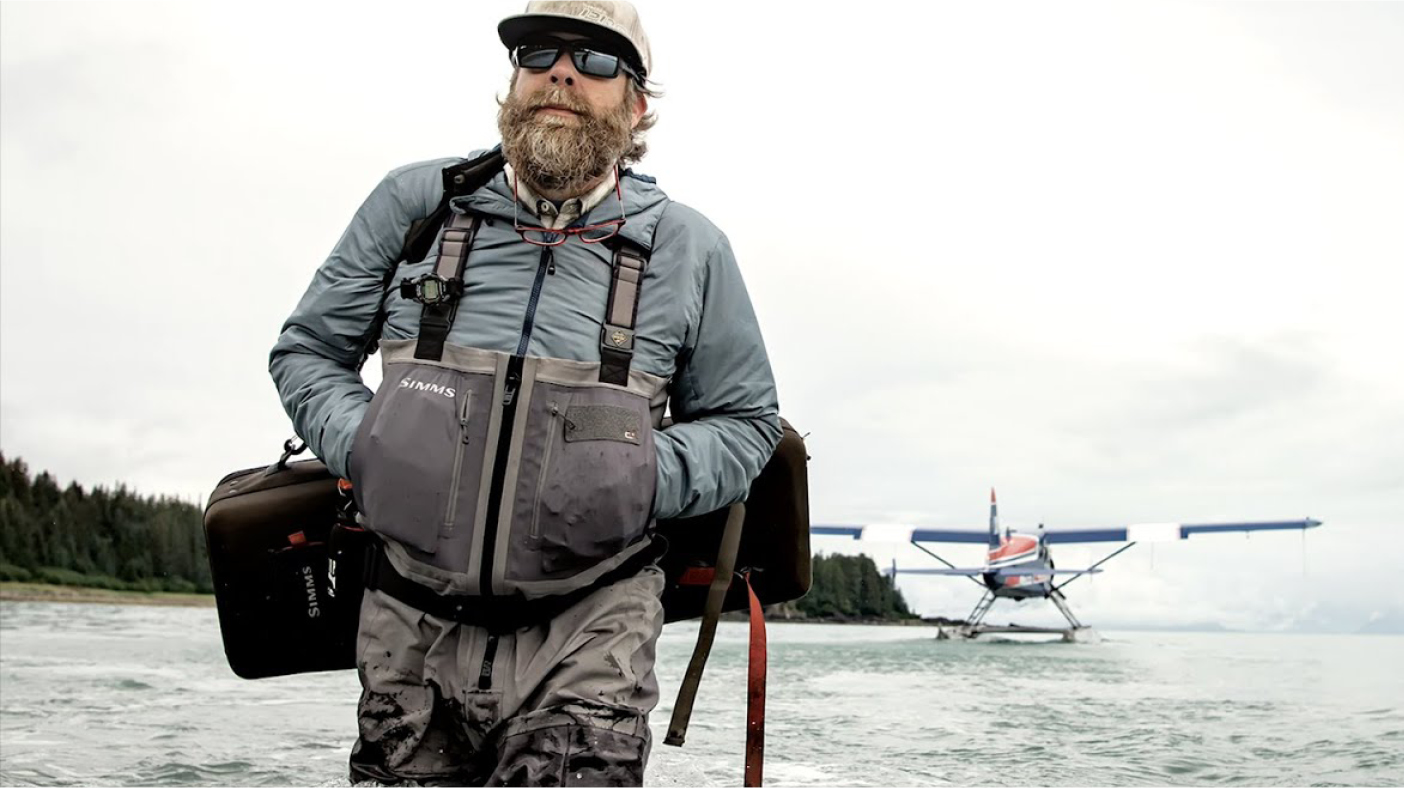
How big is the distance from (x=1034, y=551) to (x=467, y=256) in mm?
66121

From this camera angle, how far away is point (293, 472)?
3.33 metres

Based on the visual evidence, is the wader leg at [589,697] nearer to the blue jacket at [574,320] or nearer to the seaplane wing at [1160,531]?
the blue jacket at [574,320]

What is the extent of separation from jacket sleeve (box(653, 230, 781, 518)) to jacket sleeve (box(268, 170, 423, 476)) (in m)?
0.68

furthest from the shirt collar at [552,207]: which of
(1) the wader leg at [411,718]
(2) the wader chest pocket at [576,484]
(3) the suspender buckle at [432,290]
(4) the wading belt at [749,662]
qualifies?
(1) the wader leg at [411,718]

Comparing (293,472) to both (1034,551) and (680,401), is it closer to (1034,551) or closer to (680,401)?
(680,401)

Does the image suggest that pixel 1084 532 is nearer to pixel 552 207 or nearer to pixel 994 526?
pixel 994 526

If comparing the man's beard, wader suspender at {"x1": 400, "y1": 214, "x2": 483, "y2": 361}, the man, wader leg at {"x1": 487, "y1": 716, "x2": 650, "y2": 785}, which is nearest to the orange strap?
the man

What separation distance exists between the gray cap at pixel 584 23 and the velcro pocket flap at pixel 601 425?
0.83 metres

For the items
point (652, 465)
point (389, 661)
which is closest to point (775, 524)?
point (652, 465)

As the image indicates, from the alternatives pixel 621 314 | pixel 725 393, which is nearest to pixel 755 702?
pixel 725 393

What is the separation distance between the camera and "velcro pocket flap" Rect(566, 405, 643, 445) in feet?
8.54

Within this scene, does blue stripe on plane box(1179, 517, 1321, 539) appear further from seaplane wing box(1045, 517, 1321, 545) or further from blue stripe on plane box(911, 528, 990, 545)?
blue stripe on plane box(911, 528, 990, 545)

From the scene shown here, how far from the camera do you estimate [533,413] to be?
8.59 ft

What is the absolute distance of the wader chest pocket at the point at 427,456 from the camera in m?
2.59
